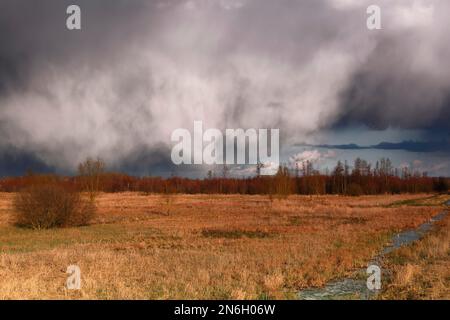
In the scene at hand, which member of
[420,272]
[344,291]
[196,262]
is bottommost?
[196,262]

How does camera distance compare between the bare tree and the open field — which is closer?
the open field

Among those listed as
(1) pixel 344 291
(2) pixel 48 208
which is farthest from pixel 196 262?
(2) pixel 48 208

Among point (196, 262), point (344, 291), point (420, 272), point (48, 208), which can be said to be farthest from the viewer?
point (48, 208)

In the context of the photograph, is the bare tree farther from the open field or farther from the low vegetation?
the low vegetation

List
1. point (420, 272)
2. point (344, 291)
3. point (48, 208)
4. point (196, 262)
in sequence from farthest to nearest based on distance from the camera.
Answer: point (48, 208)
point (196, 262)
point (420, 272)
point (344, 291)

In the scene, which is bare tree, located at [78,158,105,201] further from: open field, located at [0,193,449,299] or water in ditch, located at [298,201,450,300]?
water in ditch, located at [298,201,450,300]

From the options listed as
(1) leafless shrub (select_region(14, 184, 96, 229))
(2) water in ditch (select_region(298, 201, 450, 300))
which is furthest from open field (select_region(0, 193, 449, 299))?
(1) leafless shrub (select_region(14, 184, 96, 229))

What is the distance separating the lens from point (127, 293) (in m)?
12.5

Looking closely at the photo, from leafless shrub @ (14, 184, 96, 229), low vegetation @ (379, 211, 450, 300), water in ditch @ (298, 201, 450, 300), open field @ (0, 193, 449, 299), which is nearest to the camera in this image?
low vegetation @ (379, 211, 450, 300)

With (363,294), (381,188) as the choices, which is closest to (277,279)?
(363,294)

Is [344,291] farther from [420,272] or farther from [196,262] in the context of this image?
[196,262]

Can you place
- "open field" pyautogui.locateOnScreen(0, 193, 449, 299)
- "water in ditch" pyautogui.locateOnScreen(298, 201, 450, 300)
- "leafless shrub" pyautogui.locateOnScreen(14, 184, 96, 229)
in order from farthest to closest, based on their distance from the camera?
"leafless shrub" pyautogui.locateOnScreen(14, 184, 96, 229), "open field" pyautogui.locateOnScreen(0, 193, 449, 299), "water in ditch" pyautogui.locateOnScreen(298, 201, 450, 300)

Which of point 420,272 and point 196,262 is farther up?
point 420,272
